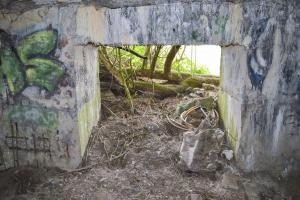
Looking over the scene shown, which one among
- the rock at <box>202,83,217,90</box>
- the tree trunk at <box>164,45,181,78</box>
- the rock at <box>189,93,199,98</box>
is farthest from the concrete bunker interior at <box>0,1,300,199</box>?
the tree trunk at <box>164,45,181,78</box>

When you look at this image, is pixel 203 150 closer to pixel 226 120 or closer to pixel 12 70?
pixel 226 120

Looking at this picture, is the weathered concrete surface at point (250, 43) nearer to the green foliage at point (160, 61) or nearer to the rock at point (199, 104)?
the rock at point (199, 104)

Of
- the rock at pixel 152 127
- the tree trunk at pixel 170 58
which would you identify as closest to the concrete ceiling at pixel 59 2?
the rock at pixel 152 127

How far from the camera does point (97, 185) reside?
3.43 m

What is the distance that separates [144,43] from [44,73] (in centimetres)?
118

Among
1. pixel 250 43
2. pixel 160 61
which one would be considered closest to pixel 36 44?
pixel 250 43

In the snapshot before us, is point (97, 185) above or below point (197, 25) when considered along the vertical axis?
below

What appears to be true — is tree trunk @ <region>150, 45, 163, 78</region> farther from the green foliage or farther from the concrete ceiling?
the concrete ceiling

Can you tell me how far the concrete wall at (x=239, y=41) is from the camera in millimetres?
3152

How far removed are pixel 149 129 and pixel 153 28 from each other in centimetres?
168

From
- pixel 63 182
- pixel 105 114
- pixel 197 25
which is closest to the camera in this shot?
pixel 197 25

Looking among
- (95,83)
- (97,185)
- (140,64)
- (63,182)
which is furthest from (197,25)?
(140,64)

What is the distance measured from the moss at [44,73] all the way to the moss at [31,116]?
0.30 meters

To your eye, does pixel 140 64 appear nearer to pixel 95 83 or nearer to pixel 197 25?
pixel 95 83
